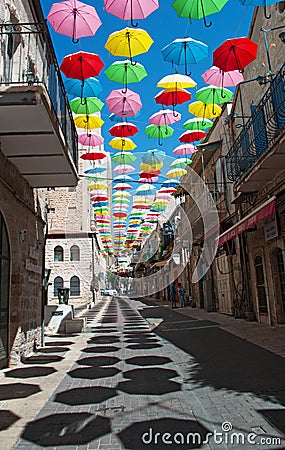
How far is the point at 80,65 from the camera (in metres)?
8.83

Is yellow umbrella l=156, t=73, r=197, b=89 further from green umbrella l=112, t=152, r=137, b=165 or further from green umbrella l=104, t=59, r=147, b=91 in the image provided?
green umbrella l=112, t=152, r=137, b=165

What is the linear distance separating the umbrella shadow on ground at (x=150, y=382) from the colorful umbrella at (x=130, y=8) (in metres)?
7.12

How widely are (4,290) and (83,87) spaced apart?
589cm

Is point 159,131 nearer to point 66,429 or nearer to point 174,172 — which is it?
point 174,172

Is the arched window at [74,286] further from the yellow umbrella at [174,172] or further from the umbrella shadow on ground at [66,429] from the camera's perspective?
the umbrella shadow on ground at [66,429]

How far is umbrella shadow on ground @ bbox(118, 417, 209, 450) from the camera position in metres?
3.60

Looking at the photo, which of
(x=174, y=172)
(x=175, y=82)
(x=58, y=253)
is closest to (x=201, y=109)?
(x=175, y=82)

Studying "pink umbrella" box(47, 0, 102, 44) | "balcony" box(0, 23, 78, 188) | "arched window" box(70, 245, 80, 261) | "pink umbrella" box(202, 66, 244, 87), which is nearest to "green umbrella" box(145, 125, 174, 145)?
"pink umbrella" box(202, 66, 244, 87)

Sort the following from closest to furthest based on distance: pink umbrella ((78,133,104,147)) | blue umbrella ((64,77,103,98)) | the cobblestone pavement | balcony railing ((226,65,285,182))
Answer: the cobblestone pavement, balcony railing ((226,65,285,182)), blue umbrella ((64,77,103,98)), pink umbrella ((78,133,104,147))

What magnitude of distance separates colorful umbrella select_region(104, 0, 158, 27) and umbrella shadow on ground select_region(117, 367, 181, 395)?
23.4 feet

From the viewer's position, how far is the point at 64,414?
4625 millimetres

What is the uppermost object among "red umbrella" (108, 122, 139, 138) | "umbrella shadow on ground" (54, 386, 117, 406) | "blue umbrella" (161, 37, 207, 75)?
"blue umbrella" (161, 37, 207, 75)

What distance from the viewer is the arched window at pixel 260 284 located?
13.0 m

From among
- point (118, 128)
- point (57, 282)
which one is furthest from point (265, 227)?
point (57, 282)
